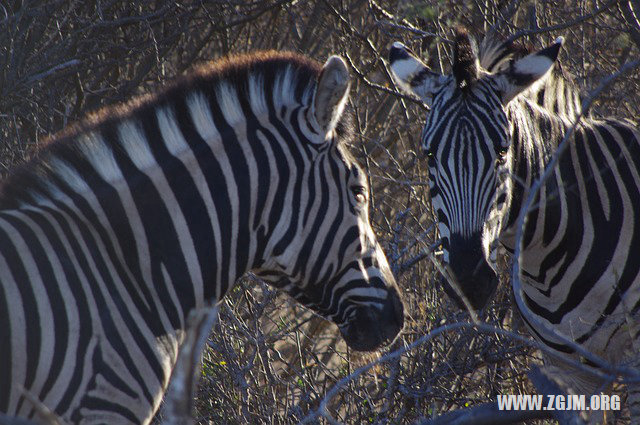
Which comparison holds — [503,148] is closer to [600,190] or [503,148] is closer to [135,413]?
[600,190]

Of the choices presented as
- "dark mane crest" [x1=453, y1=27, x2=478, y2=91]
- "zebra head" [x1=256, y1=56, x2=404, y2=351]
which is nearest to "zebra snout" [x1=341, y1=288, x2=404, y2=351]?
"zebra head" [x1=256, y1=56, x2=404, y2=351]

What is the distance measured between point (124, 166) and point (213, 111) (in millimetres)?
433

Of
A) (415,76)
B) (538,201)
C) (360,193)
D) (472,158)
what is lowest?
(360,193)

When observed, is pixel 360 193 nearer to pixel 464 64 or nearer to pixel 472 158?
pixel 472 158

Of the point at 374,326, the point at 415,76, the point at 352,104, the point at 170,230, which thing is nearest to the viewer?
the point at 170,230

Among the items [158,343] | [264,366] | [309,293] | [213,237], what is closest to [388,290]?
[309,293]

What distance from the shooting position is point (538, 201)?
4023 mm

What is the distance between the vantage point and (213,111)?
3.45 m

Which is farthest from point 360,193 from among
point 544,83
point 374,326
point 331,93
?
point 544,83

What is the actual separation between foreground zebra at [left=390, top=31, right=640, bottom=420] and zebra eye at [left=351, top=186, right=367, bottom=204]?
495mm

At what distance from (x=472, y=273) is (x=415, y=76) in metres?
1.12

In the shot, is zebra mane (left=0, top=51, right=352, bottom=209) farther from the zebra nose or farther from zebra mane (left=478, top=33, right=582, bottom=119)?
zebra mane (left=478, top=33, right=582, bottom=119)

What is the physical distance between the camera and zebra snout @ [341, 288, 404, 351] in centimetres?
358

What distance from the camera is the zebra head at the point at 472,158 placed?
3.83m
